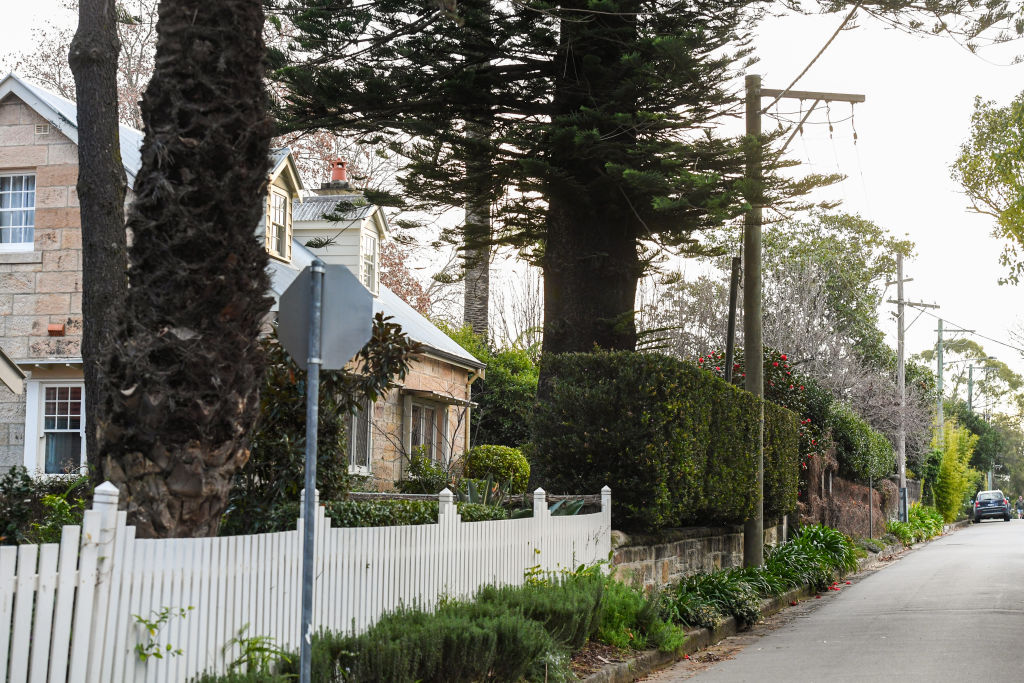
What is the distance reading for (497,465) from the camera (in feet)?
69.7

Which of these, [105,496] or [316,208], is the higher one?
[316,208]

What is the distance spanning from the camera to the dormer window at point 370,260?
81.2 feet

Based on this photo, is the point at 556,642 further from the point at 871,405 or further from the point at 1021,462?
the point at 1021,462

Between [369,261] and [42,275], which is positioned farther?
[369,261]

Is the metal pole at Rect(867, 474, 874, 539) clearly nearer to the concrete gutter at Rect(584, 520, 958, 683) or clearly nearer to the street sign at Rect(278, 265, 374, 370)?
the concrete gutter at Rect(584, 520, 958, 683)

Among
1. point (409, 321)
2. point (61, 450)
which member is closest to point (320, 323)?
point (61, 450)

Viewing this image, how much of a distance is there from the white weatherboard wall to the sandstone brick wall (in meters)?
11.5

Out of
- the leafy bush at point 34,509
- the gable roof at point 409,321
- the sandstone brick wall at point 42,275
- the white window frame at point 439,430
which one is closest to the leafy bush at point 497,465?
the gable roof at point 409,321

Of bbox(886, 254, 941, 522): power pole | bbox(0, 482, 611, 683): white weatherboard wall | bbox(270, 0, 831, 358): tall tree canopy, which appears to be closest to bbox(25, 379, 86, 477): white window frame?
bbox(270, 0, 831, 358): tall tree canopy

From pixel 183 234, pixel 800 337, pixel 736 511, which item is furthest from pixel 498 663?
pixel 800 337

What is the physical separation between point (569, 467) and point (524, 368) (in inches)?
697

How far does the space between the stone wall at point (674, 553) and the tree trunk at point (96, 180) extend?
5984 millimetres

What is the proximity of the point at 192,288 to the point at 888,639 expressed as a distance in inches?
331

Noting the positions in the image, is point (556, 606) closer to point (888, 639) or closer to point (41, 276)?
point (888, 639)
